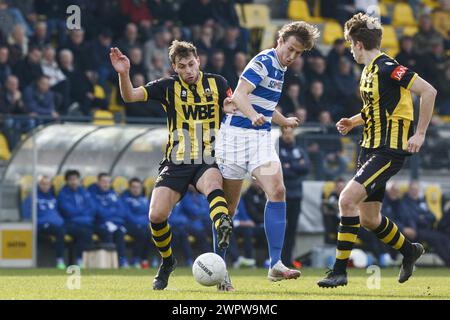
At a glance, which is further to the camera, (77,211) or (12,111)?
(12,111)

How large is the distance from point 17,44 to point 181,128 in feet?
32.5

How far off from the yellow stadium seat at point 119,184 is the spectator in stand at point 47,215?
3.51 ft

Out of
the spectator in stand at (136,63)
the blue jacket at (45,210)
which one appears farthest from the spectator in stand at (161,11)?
the blue jacket at (45,210)

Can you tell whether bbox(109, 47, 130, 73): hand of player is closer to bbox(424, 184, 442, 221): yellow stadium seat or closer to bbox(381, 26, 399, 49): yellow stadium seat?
bbox(424, 184, 442, 221): yellow stadium seat

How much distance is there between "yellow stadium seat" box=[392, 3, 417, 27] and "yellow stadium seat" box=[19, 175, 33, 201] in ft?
37.6

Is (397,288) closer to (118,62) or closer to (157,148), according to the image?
(118,62)

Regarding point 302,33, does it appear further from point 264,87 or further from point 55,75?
point 55,75

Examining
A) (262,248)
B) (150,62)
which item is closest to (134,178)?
(262,248)

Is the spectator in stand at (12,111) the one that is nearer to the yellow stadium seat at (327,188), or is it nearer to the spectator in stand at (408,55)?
the yellow stadium seat at (327,188)

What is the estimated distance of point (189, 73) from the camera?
1052 centimetres

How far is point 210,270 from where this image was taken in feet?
32.1

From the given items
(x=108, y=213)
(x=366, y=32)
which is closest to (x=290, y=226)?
(x=108, y=213)

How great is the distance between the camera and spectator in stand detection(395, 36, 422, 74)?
22.9m

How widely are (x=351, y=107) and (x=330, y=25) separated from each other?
3.65 m
